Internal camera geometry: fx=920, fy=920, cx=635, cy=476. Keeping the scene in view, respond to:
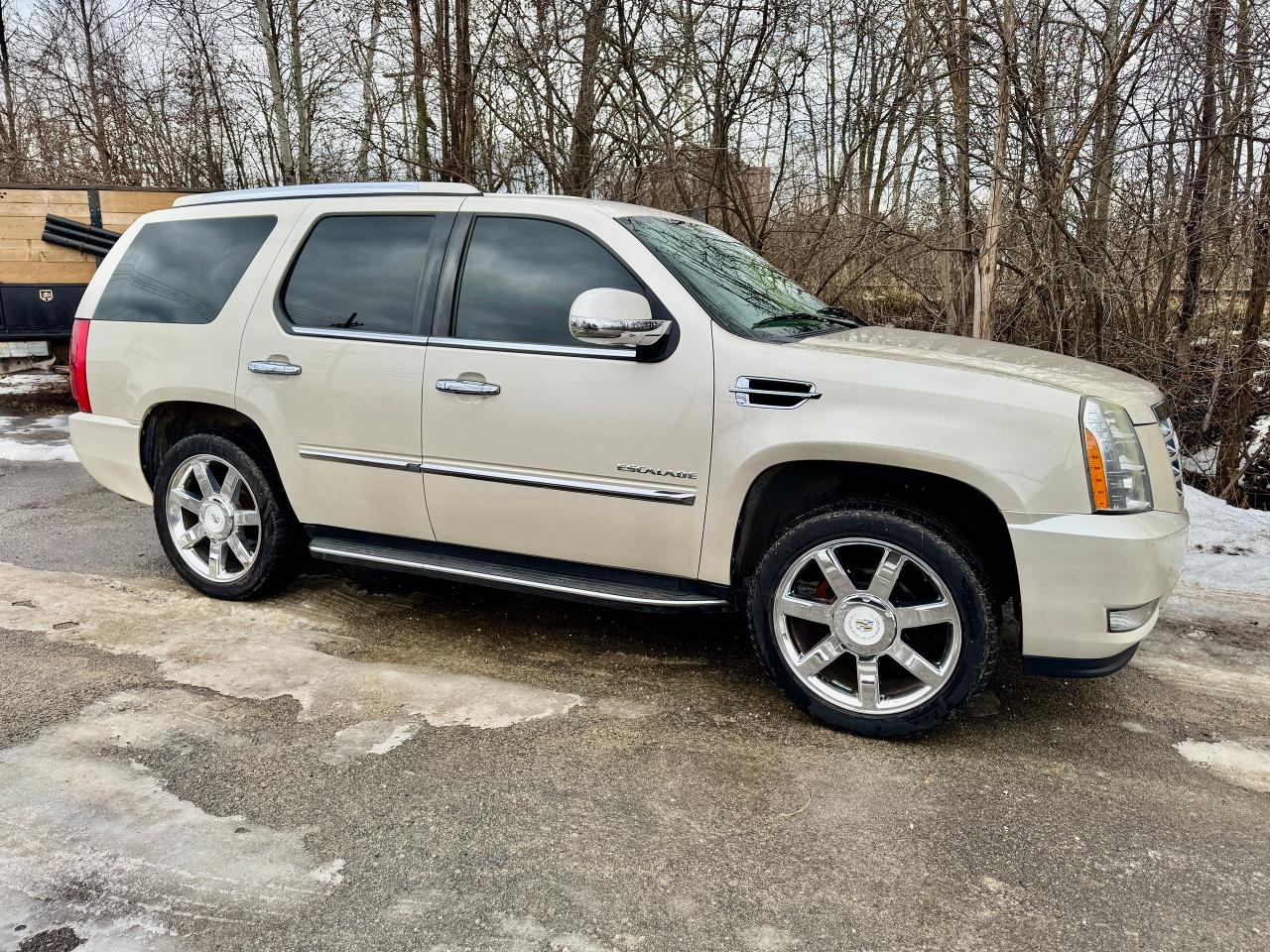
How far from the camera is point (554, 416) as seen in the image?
3.57 m

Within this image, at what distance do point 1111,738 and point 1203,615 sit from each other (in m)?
1.66

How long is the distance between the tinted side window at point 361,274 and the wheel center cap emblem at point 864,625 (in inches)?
84.1

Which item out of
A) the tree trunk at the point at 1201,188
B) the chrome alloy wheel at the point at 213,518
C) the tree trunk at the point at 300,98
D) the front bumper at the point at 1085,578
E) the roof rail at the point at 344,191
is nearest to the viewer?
the front bumper at the point at 1085,578

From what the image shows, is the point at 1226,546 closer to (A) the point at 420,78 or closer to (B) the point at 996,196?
(B) the point at 996,196

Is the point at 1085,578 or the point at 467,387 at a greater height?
the point at 467,387

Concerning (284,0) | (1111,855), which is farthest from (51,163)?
(1111,855)

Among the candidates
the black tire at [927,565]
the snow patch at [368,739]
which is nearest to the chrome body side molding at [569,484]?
the black tire at [927,565]

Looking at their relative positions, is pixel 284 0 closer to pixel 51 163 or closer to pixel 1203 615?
pixel 51 163

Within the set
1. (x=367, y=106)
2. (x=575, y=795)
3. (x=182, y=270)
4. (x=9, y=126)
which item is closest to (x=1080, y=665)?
(x=575, y=795)

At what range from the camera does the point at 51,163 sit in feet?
46.9

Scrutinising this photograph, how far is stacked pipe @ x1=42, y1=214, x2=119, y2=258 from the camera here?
29.8 feet

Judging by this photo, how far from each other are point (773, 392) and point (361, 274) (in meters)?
1.99

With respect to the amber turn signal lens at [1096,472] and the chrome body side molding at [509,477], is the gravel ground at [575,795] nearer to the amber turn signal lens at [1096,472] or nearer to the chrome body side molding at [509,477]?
the chrome body side molding at [509,477]

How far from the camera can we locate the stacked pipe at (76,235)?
909 cm
